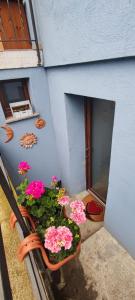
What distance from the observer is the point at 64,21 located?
1.72 metres

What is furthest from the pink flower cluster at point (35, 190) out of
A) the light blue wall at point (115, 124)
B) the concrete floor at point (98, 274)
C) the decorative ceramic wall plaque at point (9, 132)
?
the decorative ceramic wall plaque at point (9, 132)

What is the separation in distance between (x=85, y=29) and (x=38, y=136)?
190 centimetres

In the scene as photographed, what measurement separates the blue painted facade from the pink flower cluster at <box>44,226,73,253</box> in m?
0.92

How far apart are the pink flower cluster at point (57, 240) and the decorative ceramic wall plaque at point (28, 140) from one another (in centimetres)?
198

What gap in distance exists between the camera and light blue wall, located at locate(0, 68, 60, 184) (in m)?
2.49

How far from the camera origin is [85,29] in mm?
1445

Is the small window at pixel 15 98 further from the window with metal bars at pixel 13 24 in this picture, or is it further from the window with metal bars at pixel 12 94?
the window with metal bars at pixel 13 24

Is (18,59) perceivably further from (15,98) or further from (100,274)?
(100,274)

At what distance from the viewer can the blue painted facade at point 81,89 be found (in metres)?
1.22

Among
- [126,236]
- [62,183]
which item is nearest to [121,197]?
[126,236]

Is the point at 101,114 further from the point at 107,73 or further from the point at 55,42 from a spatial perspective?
the point at 55,42

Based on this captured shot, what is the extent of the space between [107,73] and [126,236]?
2.08m

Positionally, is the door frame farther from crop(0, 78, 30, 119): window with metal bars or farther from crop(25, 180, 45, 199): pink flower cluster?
crop(25, 180, 45, 199): pink flower cluster

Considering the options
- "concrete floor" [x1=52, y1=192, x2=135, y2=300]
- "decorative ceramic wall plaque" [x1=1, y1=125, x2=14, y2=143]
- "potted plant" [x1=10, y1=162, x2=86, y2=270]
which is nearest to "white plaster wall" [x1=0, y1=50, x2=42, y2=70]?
"decorative ceramic wall plaque" [x1=1, y1=125, x2=14, y2=143]
